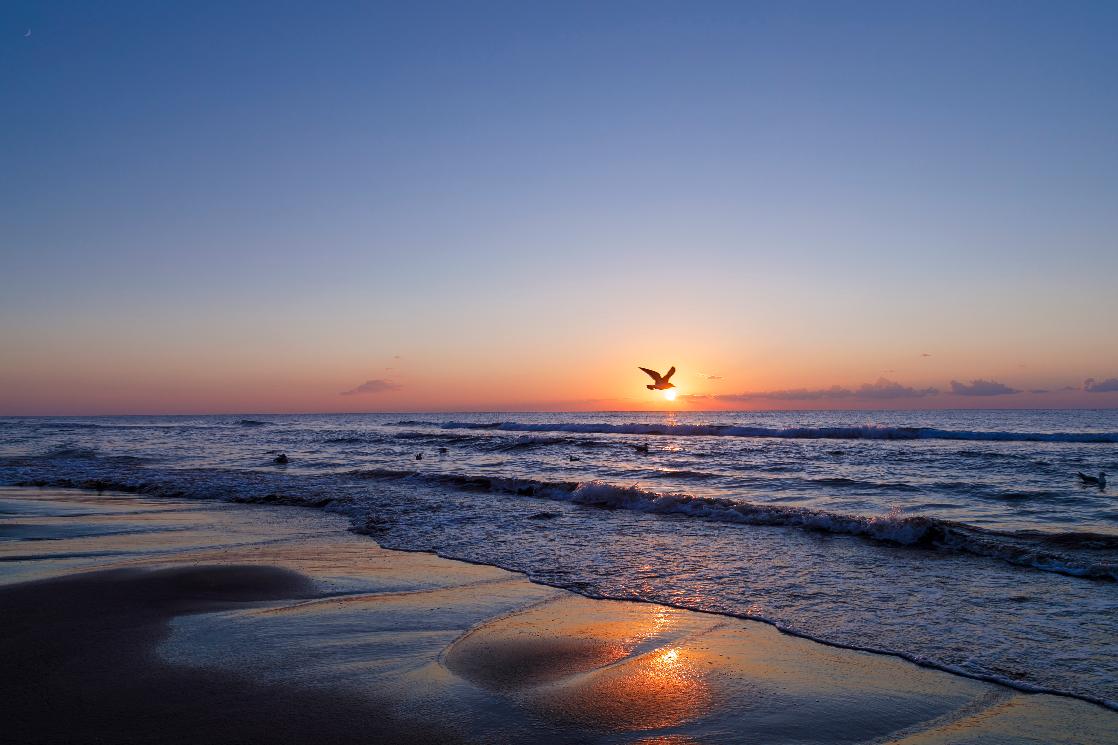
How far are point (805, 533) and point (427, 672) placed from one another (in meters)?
8.09

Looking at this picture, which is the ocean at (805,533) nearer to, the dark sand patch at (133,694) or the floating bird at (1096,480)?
the floating bird at (1096,480)

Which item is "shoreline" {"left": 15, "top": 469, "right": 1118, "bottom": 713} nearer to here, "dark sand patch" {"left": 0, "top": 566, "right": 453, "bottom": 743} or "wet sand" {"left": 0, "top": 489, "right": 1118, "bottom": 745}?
"wet sand" {"left": 0, "top": 489, "right": 1118, "bottom": 745}

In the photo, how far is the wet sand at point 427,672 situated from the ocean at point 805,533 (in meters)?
0.73

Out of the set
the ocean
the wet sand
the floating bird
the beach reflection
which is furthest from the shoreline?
the floating bird

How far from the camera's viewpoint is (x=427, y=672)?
5109 millimetres

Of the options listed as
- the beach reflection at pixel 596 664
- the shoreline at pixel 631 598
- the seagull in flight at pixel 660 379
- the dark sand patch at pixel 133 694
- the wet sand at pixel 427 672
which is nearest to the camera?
the dark sand patch at pixel 133 694

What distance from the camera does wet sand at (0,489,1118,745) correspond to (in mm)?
4191

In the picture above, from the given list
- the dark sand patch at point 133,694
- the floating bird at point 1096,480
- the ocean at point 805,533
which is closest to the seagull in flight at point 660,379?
the ocean at point 805,533

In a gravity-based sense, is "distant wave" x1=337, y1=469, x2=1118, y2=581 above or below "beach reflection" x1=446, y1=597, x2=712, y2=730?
below

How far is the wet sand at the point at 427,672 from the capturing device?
4.19 m

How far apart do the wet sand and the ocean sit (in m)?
0.73

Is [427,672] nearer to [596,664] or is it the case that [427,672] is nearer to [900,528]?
[596,664]

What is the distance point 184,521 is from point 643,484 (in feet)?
36.6

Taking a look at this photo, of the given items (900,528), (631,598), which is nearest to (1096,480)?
(900,528)
